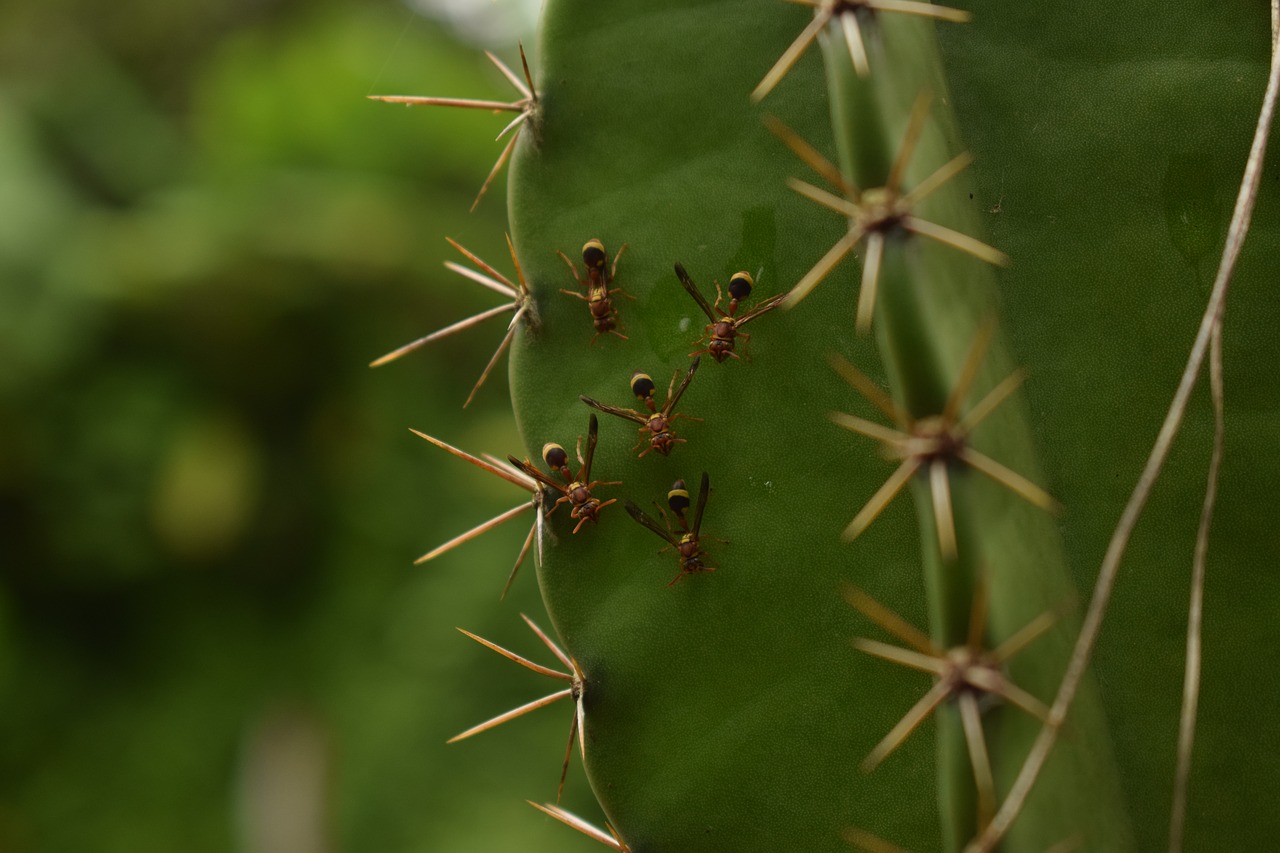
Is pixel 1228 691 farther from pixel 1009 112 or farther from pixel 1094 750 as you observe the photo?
pixel 1009 112

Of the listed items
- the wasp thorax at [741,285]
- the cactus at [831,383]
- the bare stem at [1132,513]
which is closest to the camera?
the bare stem at [1132,513]

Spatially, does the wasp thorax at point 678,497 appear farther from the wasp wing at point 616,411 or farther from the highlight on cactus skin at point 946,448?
the highlight on cactus skin at point 946,448

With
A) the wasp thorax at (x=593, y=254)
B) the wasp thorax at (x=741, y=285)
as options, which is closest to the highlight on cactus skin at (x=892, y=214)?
the wasp thorax at (x=741, y=285)

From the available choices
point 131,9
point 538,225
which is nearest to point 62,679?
point 538,225

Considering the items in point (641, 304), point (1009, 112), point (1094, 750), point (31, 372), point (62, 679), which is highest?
point (1009, 112)

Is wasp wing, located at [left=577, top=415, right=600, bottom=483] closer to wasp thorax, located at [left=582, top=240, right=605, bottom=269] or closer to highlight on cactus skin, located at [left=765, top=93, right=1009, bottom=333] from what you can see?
wasp thorax, located at [left=582, top=240, right=605, bottom=269]
